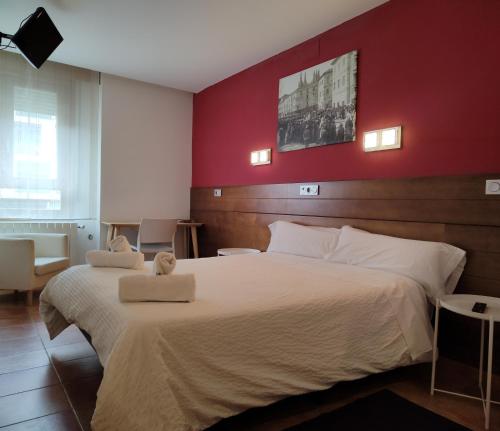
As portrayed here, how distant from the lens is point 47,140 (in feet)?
14.4

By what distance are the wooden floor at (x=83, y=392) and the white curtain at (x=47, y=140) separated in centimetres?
213

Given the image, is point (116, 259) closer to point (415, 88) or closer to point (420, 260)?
point (420, 260)

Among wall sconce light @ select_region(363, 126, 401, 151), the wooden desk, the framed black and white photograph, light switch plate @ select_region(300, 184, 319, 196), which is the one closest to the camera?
wall sconce light @ select_region(363, 126, 401, 151)

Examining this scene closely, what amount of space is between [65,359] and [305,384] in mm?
1544

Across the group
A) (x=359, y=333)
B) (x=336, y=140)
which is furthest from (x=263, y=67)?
(x=359, y=333)

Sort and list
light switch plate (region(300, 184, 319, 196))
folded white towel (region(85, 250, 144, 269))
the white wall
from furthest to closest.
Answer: the white wall
light switch plate (region(300, 184, 319, 196))
folded white towel (region(85, 250, 144, 269))

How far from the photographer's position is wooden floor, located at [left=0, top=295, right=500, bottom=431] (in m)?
1.70

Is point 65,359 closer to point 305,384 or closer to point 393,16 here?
point 305,384

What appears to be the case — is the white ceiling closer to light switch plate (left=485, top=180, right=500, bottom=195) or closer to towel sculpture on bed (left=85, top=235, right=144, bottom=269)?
light switch plate (left=485, top=180, right=500, bottom=195)

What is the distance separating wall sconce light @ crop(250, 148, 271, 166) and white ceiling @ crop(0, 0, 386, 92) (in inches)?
39.7

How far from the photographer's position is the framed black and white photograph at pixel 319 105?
3080 millimetres

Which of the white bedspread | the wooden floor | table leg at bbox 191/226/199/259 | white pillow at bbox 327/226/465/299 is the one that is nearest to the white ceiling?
white pillow at bbox 327/226/465/299

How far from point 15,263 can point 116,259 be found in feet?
5.63

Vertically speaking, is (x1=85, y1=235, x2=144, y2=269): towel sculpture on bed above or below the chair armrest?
above
